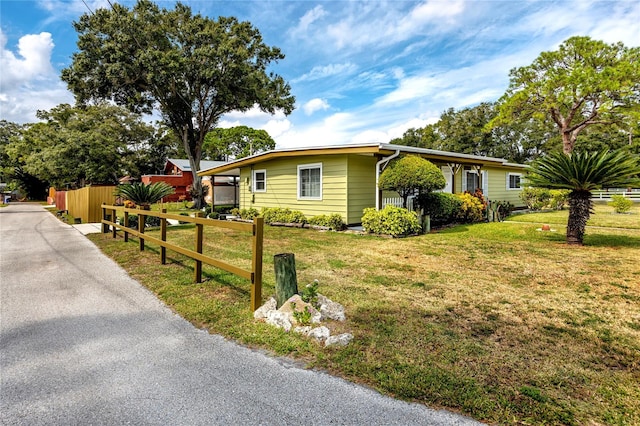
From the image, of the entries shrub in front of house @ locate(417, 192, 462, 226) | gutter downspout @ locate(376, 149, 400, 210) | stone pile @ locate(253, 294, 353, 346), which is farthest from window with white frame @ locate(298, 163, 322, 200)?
stone pile @ locate(253, 294, 353, 346)

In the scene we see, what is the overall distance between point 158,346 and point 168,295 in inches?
60.6

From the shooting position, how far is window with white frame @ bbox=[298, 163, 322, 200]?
1173cm

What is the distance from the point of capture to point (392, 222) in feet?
29.9

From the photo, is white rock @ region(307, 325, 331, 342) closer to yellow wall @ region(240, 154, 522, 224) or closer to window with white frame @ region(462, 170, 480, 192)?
yellow wall @ region(240, 154, 522, 224)

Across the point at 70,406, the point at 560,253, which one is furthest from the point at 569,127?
the point at 70,406

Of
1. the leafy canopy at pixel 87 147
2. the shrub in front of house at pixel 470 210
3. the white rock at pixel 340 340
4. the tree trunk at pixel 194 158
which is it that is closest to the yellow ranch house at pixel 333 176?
the shrub in front of house at pixel 470 210

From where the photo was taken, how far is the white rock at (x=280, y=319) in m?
3.27

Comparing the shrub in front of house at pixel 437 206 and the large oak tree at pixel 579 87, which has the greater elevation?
the large oak tree at pixel 579 87

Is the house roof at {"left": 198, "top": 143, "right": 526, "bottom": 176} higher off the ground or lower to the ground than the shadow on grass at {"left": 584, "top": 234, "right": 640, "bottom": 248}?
higher

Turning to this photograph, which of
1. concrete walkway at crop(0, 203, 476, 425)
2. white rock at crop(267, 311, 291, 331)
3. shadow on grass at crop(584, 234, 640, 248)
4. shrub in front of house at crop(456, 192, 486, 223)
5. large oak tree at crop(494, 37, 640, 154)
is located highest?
large oak tree at crop(494, 37, 640, 154)

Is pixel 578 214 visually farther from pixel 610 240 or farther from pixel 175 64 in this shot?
pixel 175 64

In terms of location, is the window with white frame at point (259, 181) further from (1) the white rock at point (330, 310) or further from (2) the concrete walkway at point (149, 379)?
(1) the white rock at point (330, 310)

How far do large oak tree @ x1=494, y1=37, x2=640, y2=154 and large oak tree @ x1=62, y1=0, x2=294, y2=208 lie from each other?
60.9 ft

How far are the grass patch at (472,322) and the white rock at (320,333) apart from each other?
160 mm
